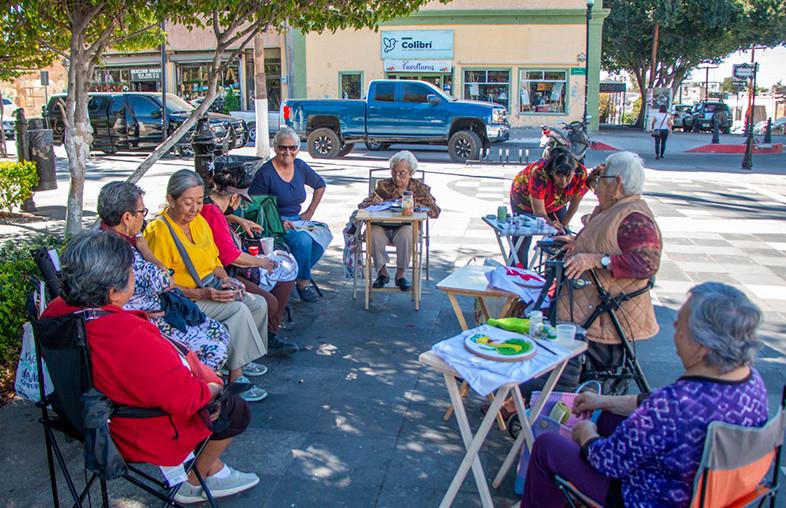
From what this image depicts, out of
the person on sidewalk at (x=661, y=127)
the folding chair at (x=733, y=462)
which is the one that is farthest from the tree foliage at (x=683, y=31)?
the folding chair at (x=733, y=462)

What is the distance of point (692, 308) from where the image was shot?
2.26 m

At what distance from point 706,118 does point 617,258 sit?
110 ft

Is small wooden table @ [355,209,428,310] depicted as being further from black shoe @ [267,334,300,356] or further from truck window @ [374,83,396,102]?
truck window @ [374,83,396,102]

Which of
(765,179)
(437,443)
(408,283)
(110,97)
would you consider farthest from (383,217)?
(110,97)

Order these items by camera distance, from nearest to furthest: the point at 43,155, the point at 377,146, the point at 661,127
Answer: the point at 43,155 < the point at 661,127 < the point at 377,146

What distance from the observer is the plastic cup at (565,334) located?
323cm

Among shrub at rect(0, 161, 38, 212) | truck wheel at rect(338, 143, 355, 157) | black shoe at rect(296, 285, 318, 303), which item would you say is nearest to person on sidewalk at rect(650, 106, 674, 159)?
truck wheel at rect(338, 143, 355, 157)

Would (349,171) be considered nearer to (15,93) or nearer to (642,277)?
(642,277)

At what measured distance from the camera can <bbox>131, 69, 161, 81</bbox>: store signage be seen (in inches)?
1355

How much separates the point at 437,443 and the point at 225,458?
1104mm

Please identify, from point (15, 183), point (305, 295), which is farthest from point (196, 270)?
point (15, 183)

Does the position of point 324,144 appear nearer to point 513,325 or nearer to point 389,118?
point 389,118

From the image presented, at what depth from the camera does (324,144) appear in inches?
741

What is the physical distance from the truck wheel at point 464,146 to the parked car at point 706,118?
20.4 m
